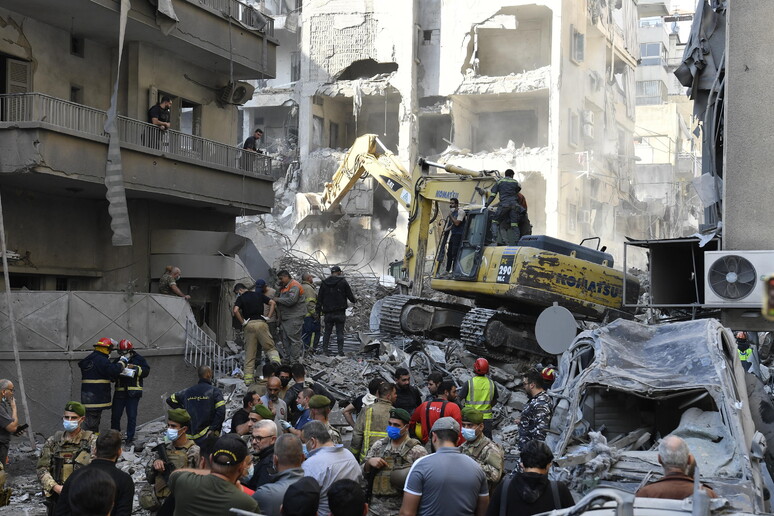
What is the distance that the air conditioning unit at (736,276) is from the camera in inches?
559

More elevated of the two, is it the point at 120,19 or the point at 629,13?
the point at 629,13

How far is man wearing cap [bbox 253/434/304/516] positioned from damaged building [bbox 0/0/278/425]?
10.1m

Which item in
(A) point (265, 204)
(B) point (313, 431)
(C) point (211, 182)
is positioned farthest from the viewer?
(A) point (265, 204)

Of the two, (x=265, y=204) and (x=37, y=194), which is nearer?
(x=37, y=194)

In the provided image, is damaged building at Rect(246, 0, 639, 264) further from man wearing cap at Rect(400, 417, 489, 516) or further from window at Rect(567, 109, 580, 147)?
man wearing cap at Rect(400, 417, 489, 516)

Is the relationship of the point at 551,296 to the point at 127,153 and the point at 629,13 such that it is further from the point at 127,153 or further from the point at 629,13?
the point at 629,13

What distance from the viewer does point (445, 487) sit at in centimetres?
675

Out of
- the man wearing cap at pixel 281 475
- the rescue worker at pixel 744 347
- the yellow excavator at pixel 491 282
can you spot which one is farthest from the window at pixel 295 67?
the man wearing cap at pixel 281 475

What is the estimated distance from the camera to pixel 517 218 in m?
20.8

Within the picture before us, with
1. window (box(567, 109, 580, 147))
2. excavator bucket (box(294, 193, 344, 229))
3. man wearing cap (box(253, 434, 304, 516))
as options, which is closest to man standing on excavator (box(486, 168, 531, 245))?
man wearing cap (box(253, 434, 304, 516))

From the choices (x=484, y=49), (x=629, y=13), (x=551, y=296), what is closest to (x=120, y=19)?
(x=551, y=296)

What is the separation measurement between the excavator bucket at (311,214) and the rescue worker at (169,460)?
26.6m

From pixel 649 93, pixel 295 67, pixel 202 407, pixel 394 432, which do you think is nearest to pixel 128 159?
pixel 202 407

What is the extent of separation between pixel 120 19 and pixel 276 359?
22.0ft
